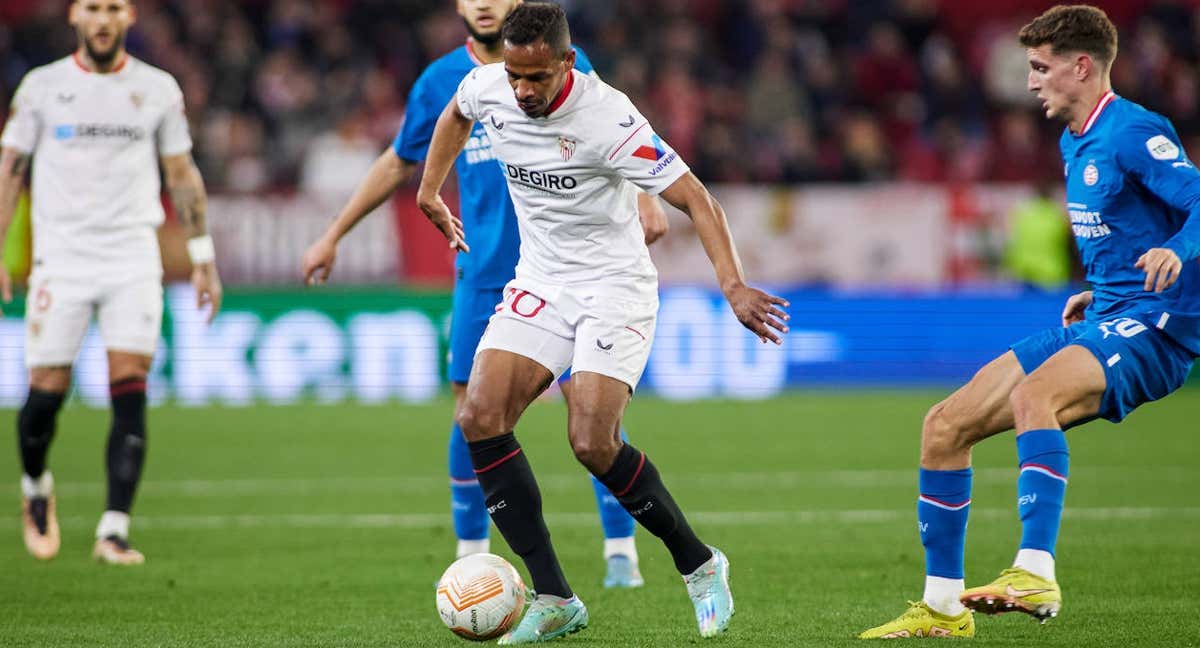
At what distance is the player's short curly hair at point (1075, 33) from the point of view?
5.85m

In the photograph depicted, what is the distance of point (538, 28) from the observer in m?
5.62

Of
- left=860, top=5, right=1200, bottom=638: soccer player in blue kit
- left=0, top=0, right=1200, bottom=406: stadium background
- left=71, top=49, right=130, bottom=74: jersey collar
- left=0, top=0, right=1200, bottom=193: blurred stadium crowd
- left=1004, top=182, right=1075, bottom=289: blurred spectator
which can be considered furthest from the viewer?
left=0, top=0, right=1200, bottom=193: blurred stadium crowd

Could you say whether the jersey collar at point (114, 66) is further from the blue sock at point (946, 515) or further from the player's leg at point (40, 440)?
the blue sock at point (946, 515)

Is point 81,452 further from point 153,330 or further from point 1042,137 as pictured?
point 1042,137

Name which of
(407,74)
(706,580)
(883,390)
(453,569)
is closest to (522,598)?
(453,569)

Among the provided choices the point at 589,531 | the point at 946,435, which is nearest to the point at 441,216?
the point at 946,435

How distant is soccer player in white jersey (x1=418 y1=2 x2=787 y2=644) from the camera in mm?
5762

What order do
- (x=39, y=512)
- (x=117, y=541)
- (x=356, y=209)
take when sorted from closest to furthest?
(x=356, y=209) → (x=117, y=541) → (x=39, y=512)

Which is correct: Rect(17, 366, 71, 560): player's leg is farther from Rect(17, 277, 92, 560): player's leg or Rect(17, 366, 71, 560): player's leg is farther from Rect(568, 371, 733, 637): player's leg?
Rect(568, 371, 733, 637): player's leg

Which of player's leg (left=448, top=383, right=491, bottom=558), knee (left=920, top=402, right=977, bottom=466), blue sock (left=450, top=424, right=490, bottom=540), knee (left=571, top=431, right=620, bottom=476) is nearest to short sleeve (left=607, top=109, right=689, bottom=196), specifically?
knee (left=571, top=431, right=620, bottom=476)

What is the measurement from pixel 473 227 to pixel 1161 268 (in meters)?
3.19

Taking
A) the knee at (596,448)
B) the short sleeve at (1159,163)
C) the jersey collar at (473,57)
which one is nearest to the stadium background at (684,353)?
the knee at (596,448)

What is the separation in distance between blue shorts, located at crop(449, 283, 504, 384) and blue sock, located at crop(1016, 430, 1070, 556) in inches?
104

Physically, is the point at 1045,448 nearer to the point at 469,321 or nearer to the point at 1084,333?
the point at 1084,333
